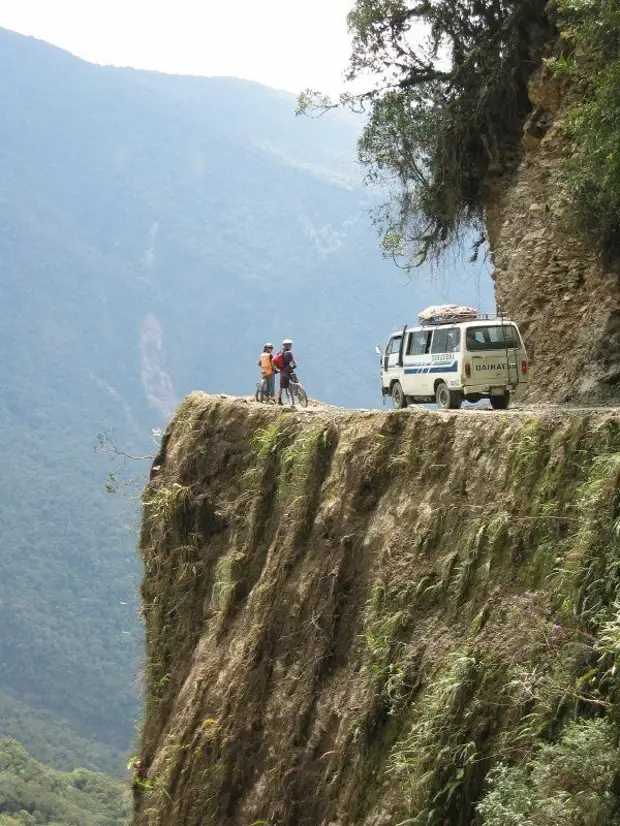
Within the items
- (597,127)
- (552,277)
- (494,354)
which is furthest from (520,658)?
(552,277)

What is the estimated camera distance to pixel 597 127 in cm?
1730

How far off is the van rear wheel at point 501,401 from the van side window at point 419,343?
1710mm

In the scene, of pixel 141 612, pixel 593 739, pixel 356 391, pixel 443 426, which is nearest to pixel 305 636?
pixel 443 426

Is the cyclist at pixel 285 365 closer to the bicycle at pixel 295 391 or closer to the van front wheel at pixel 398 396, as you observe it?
the bicycle at pixel 295 391

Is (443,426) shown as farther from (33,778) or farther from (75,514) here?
(75,514)

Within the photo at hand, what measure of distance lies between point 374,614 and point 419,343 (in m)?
11.0

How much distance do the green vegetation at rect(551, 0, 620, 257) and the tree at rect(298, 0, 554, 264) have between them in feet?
13.5

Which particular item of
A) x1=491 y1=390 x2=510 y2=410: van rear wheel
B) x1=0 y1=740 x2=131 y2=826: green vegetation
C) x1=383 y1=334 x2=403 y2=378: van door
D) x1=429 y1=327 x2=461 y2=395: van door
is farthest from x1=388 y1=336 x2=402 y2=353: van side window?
x1=0 y1=740 x2=131 y2=826: green vegetation

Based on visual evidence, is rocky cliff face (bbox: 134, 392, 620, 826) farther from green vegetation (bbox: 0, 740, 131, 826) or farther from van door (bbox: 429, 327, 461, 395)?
green vegetation (bbox: 0, 740, 131, 826)

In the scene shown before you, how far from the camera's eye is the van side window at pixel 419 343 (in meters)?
21.5

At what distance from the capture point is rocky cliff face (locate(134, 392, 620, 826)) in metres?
8.80

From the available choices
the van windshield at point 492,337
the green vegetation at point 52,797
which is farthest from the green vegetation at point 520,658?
the green vegetation at point 52,797

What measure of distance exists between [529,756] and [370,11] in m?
22.8

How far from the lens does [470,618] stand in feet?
32.6
